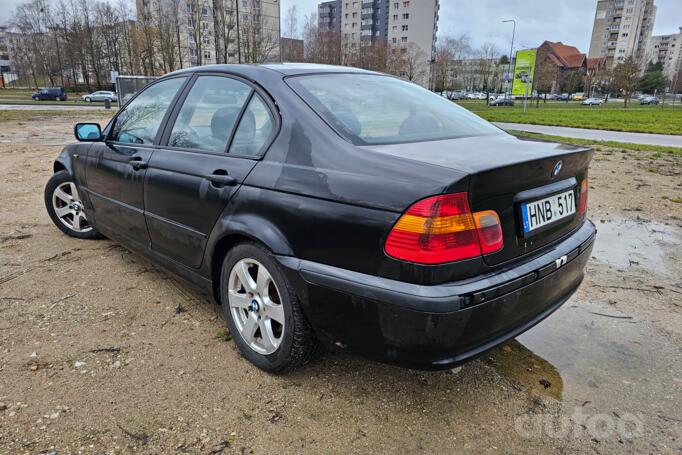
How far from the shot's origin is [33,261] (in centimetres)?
400

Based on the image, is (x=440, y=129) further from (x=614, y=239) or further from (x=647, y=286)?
(x=614, y=239)

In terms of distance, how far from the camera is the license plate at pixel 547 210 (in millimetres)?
2061

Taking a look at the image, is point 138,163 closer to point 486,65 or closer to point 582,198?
point 582,198

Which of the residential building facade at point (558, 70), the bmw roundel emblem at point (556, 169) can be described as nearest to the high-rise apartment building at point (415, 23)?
the residential building facade at point (558, 70)

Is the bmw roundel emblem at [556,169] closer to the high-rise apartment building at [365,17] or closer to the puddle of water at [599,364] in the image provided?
the puddle of water at [599,364]

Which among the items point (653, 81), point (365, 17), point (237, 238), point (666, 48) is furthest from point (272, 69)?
point (666, 48)

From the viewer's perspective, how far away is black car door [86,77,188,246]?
320 centimetres

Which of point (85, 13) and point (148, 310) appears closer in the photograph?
point (148, 310)

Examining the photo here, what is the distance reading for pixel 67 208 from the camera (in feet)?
15.0

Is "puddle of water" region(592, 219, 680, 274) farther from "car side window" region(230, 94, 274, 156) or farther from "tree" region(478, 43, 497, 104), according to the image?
"tree" region(478, 43, 497, 104)

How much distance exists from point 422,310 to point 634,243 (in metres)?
4.01

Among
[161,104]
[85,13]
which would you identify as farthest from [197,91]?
[85,13]

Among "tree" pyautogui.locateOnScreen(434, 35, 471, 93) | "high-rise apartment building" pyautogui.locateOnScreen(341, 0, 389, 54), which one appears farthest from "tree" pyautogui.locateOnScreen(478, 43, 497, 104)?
"high-rise apartment building" pyautogui.locateOnScreen(341, 0, 389, 54)

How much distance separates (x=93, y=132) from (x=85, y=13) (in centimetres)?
5818
